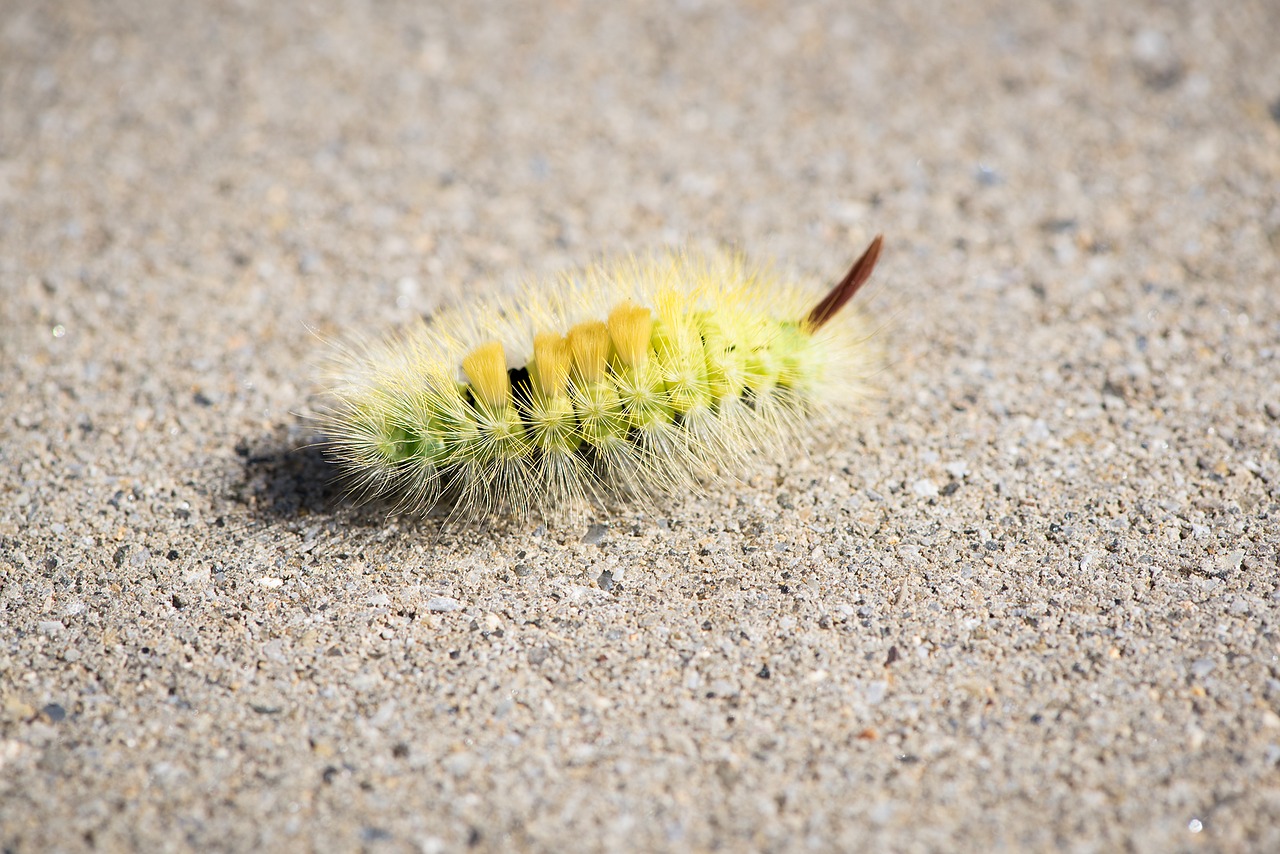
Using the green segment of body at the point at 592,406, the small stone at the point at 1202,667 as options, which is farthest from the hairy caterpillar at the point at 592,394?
the small stone at the point at 1202,667

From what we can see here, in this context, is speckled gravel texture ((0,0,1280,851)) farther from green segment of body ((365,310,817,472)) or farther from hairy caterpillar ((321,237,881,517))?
green segment of body ((365,310,817,472))

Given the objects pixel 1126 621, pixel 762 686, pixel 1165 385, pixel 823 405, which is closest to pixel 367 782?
pixel 762 686

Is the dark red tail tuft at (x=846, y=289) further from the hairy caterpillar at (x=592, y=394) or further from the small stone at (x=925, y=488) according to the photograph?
the small stone at (x=925, y=488)

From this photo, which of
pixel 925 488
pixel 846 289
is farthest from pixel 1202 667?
pixel 846 289

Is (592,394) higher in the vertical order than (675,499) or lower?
higher

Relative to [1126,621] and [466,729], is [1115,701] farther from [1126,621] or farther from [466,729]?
[466,729]

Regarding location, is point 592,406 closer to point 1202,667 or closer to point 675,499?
point 675,499

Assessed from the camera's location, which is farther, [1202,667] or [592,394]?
[592,394]
